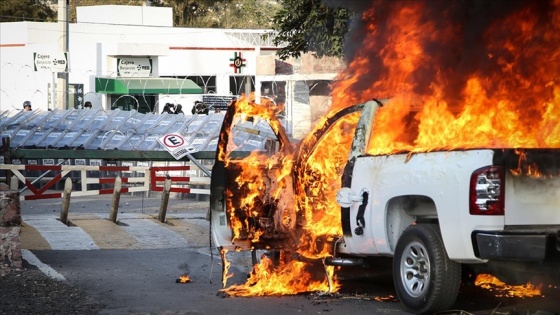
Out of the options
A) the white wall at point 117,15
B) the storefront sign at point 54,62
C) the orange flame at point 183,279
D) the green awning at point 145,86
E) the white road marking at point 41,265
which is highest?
the white wall at point 117,15

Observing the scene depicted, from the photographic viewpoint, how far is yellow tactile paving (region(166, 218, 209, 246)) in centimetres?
1432

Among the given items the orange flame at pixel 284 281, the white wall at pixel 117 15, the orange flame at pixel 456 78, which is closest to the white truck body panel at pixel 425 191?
the orange flame at pixel 456 78

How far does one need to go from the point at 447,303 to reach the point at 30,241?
23.6 feet

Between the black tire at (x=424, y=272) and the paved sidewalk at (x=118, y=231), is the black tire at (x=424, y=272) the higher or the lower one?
the higher one

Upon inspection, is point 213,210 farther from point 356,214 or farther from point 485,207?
point 485,207

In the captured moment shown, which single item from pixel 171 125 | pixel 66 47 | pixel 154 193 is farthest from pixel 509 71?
pixel 66 47

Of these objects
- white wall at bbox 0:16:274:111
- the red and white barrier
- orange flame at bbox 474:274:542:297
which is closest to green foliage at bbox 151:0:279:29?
white wall at bbox 0:16:274:111

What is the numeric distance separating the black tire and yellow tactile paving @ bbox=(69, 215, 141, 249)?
19.6 ft

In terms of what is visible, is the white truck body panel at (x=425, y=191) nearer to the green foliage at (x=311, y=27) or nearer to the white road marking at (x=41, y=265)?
the white road marking at (x=41, y=265)

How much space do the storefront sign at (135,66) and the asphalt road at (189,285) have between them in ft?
116

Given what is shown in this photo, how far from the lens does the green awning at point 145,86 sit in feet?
153

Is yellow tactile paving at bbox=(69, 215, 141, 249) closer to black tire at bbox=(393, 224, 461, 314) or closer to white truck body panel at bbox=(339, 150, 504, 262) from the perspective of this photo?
white truck body panel at bbox=(339, 150, 504, 262)

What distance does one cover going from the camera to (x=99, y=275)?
1102cm

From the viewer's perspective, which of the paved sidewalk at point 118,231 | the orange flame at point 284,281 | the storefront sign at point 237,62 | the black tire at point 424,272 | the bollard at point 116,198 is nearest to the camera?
the black tire at point 424,272
